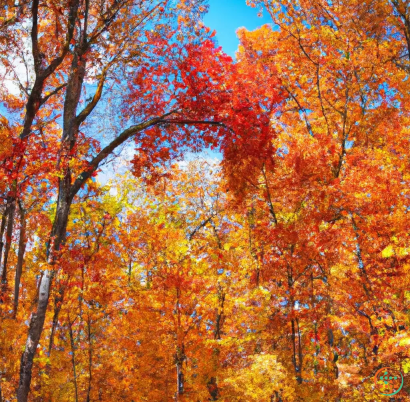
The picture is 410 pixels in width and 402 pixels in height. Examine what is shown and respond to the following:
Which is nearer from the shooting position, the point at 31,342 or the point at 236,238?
the point at 31,342

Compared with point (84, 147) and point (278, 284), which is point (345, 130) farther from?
point (84, 147)

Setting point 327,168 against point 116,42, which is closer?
point 116,42

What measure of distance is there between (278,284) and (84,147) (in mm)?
9292

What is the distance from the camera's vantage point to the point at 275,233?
36.2ft

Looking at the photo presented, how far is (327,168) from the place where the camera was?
1088 centimetres

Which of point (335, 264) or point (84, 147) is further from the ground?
point (84, 147)

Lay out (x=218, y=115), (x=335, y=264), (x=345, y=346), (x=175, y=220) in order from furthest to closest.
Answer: (x=345, y=346)
(x=175, y=220)
(x=335, y=264)
(x=218, y=115)

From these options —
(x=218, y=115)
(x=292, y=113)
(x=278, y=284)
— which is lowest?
(x=278, y=284)

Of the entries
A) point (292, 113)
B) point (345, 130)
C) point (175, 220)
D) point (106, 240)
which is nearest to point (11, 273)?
point (106, 240)

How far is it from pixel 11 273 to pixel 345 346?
721 inches

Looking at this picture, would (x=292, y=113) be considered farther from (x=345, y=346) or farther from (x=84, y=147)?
(x=345, y=346)

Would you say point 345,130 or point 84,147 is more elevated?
point 345,130

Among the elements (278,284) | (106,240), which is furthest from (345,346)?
(106,240)

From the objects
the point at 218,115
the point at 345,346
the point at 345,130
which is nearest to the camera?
the point at 218,115
